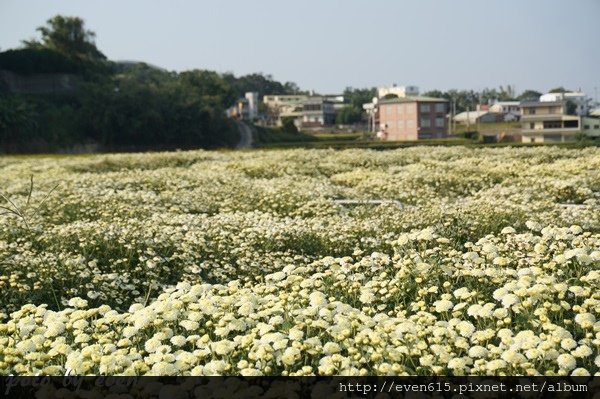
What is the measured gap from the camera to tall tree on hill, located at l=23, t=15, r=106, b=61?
233 feet

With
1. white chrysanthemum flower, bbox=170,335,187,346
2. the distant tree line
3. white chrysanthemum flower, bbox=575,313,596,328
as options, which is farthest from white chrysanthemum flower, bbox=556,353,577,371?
the distant tree line

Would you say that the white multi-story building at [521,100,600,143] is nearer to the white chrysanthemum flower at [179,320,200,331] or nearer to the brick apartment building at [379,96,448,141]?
the brick apartment building at [379,96,448,141]

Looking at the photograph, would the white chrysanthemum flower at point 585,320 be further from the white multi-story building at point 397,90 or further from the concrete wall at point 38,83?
the white multi-story building at point 397,90

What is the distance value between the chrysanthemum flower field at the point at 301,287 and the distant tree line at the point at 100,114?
1590 inches

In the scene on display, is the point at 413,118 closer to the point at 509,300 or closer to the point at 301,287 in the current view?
the point at 301,287

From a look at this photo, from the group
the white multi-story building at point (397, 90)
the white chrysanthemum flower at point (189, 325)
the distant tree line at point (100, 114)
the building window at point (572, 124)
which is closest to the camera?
the white chrysanthemum flower at point (189, 325)

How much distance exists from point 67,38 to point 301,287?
7240 cm

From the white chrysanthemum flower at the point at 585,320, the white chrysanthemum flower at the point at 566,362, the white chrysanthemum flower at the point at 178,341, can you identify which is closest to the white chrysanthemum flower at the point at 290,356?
the white chrysanthemum flower at the point at 178,341

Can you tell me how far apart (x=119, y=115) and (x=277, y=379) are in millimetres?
52306

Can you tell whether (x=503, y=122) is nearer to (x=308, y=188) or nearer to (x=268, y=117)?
(x=268, y=117)

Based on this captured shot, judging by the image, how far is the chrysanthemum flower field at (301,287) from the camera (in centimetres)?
415

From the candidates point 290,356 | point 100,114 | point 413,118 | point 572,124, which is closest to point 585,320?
point 290,356

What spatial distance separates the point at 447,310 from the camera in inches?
200

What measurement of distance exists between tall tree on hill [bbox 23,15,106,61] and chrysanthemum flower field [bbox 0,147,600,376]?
6379 cm
